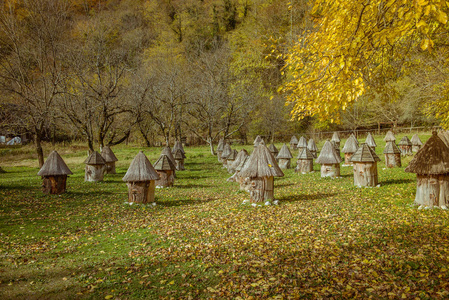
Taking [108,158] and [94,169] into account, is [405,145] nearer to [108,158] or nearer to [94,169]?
[108,158]

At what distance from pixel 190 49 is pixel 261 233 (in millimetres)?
57761

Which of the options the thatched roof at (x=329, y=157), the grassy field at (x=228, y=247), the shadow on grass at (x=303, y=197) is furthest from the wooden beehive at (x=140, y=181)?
the thatched roof at (x=329, y=157)

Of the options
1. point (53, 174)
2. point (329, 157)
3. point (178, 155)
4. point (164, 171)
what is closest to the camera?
point (53, 174)

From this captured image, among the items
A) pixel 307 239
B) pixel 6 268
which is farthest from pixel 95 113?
pixel 307 239

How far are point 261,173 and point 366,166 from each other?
5124 mm

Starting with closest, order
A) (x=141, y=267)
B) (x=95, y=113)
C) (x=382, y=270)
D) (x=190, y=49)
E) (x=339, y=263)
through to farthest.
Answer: (x=382, y=270) → (x=339, y=263) → (x=141, y=267) → (x=95, y=113) → (x=190, y=49)

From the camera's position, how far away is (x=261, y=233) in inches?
313

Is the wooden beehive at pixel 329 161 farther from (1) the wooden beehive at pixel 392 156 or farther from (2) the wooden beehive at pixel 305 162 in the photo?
(1) the wooden beehive at pixel 392 156

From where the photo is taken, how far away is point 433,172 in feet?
27.7

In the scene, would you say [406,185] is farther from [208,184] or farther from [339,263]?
[208,184]

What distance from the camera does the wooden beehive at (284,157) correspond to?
848 inches

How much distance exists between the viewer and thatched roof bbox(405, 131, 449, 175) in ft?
27.7

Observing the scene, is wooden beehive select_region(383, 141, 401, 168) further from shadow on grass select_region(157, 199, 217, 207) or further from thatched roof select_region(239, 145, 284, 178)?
shadow on grass select_region(157, 199, 217, 207)

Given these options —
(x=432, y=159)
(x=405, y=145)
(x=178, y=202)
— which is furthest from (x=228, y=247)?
(x=405, y=145)
